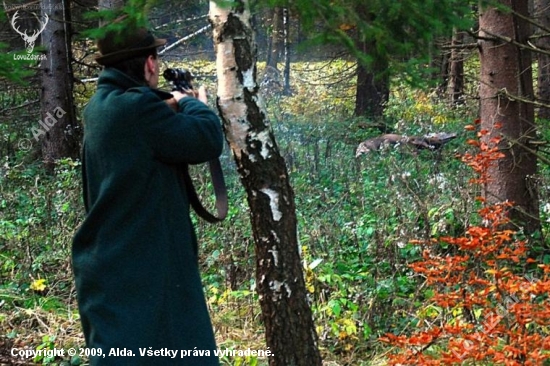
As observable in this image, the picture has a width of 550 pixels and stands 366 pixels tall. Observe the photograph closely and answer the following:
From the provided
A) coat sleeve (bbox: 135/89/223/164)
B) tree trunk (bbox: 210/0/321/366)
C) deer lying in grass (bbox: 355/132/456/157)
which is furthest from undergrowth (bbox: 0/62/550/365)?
coat sleeve (bbox: 135/89/223/164)

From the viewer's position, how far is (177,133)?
2967 millimetres

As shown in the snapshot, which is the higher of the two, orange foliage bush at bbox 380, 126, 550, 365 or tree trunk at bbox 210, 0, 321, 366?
tree trunk at bbox 210, 0, 321, 366

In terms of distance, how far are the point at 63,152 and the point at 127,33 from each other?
9184mm

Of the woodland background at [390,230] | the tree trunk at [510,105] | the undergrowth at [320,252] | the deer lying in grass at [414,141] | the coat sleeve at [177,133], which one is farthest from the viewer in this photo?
the deer lying in grass at [414,141]

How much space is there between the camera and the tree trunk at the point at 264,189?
137 inches

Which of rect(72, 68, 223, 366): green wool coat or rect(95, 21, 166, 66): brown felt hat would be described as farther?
rect(95, 21, 166, 66): brown felt hat

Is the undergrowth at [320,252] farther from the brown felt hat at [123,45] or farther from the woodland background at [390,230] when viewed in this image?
the brown felt hat at [123,45]

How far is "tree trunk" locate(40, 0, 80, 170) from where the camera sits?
11312 mm

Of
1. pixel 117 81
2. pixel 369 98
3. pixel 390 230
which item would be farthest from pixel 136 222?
pixel 369 98

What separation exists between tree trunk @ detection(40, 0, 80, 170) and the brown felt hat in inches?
339

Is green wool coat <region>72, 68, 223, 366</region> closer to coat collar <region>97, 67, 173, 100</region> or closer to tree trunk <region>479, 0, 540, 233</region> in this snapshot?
coat collar <region>97, 67, 173, 100</region>

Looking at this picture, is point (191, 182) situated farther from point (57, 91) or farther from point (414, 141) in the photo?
point (414, 141)

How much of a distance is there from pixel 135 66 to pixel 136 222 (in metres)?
0.68

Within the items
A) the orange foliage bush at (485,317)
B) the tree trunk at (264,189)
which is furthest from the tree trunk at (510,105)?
the tree trunk at (264,189)
